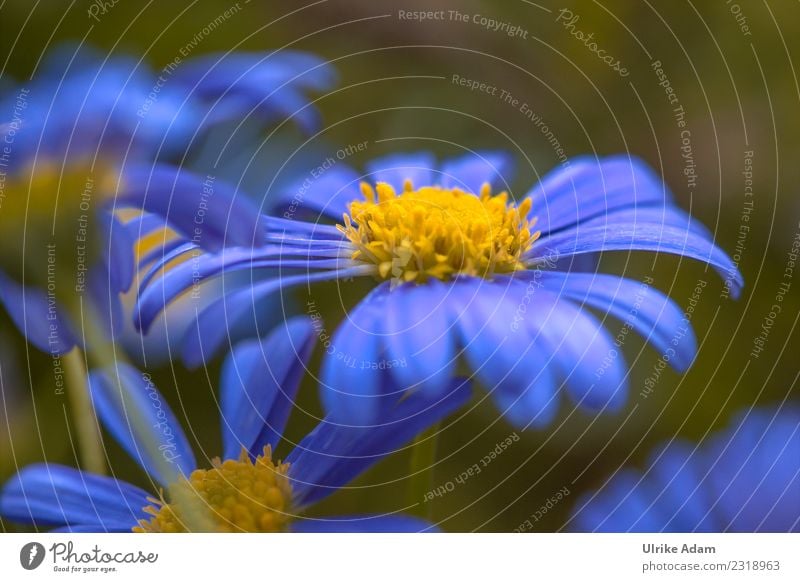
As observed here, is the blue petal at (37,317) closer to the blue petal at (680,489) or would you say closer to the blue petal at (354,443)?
the blue petal at (354,443)

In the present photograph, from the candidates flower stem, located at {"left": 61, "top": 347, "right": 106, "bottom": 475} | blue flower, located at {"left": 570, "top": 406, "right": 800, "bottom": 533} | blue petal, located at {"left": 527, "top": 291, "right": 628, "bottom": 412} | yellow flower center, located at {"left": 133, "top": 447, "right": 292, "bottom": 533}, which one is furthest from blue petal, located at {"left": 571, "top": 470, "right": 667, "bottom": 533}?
flower stem, located at {"left": 61, "top": 347, "right": 106, "bottom": 475}

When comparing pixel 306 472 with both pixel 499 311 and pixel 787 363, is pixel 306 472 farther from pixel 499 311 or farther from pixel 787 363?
pixel 787 363

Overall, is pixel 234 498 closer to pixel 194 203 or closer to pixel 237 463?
pixel 237 463

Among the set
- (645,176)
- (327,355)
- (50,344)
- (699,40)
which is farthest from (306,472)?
(699,40)

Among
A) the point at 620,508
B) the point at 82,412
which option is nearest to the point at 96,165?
the point at 82,412

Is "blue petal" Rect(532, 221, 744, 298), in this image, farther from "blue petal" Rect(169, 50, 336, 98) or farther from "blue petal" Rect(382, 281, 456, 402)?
"blue petal" Rect(169, 50, 336, 98)

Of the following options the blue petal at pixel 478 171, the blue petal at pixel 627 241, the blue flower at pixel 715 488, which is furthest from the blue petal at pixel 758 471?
the blue petal at pixel 478 171
